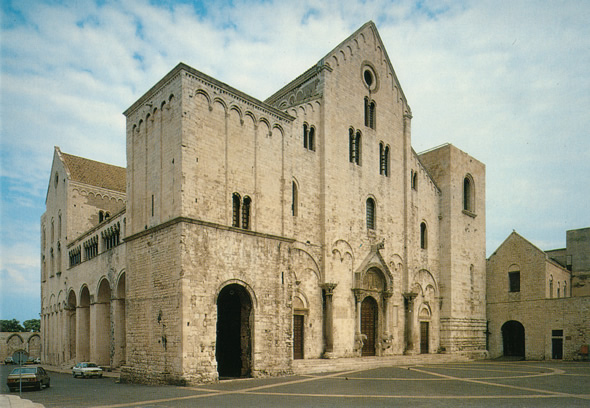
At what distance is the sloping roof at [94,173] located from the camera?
4284 centimetres

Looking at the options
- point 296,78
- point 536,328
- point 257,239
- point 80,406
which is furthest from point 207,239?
point 536,328

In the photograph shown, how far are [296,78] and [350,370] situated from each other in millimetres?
16816

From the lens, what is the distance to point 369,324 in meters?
29.7

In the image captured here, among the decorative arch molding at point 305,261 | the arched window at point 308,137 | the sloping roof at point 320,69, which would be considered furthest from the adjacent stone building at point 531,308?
the arched window at point 308,137

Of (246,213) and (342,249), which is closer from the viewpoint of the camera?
(246,213)

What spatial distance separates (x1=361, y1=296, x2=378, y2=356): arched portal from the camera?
95.4 ft

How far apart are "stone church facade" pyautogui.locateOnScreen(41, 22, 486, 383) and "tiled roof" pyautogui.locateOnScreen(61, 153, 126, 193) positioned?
3.19ft

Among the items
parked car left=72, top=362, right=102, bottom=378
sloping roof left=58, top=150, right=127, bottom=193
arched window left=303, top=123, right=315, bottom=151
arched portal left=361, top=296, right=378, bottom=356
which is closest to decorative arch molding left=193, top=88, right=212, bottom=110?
arched window left=303, top=123, right=315, bottom=151

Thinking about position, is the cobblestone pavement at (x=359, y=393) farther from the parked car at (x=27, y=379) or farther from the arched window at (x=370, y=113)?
the arched window at (x=370, y=113)

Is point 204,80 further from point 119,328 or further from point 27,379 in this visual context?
point 119,328

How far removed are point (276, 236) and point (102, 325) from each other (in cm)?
1614

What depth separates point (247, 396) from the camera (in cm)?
1606

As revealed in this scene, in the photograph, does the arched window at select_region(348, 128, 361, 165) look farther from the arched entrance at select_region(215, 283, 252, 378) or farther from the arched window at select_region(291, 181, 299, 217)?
the arched entrance at select_region(215, 283, 252, 378)

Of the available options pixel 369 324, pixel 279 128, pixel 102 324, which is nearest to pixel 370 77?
pixel 279 128
